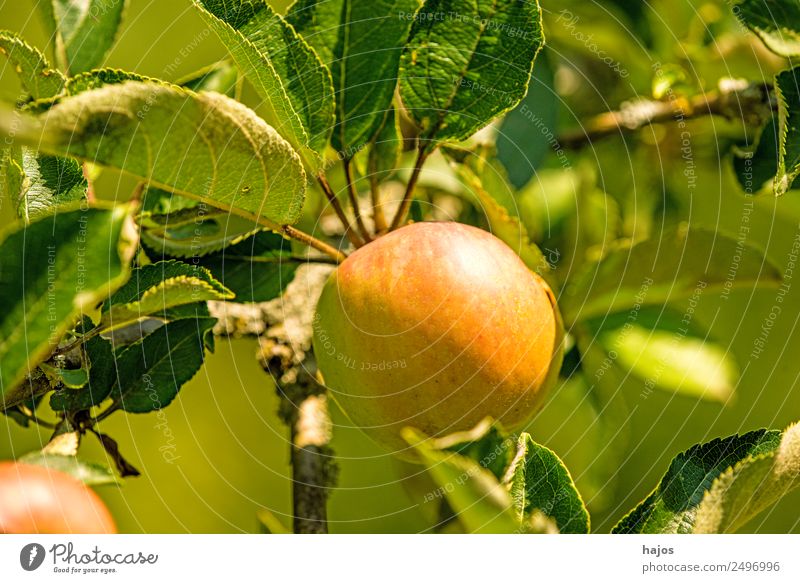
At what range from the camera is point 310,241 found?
0.63 metres

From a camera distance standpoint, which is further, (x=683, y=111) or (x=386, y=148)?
(x=683, y=111)

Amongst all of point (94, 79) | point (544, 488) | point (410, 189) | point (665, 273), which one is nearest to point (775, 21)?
point (665, 273)

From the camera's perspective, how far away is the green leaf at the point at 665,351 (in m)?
0.80

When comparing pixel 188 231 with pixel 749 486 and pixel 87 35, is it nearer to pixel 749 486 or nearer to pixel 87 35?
pixel 87 35

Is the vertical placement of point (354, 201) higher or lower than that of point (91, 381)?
higher

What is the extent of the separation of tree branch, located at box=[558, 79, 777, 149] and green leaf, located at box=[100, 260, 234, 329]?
552 millimetres

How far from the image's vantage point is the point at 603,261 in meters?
0.78

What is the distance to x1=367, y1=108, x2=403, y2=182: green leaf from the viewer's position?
674mm

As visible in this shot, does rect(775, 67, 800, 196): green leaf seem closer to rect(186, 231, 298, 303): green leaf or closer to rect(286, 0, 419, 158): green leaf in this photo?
rect(286, 0, 419, 158): green leaf

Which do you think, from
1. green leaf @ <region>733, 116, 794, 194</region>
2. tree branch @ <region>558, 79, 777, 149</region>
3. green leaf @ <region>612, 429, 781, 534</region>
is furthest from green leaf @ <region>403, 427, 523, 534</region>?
tree branch @ <region>558, 79, 777, 149</region>

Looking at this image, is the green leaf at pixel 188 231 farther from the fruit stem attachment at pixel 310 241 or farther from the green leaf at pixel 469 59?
the green leaf at pixel 469 59

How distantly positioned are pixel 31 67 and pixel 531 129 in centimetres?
52

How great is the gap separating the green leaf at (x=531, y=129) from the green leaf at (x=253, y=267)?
0.97ft
